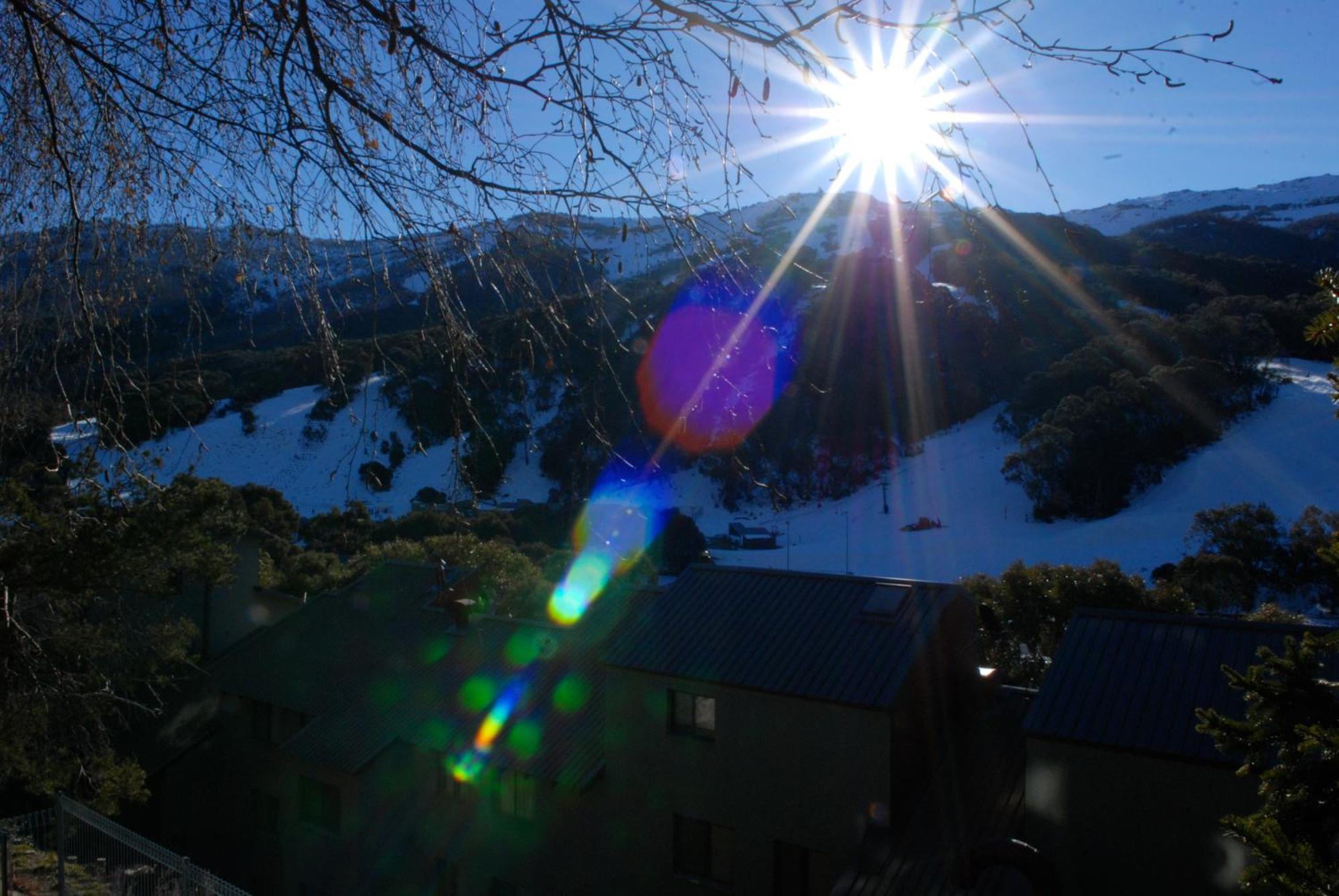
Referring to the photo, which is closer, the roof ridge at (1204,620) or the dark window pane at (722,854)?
the roof ridge at (1204,620)

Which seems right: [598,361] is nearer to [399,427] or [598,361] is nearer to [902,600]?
[399,427]

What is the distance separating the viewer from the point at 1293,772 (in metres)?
3.67

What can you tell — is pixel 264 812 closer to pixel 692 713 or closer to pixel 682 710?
pixel 682 710

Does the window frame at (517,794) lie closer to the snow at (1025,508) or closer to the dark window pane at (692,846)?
the dark window pane at (692,846)

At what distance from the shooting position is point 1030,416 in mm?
37219

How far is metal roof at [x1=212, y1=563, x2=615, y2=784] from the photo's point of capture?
11.6 metres

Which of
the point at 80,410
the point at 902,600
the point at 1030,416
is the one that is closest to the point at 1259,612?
the point at 902,600

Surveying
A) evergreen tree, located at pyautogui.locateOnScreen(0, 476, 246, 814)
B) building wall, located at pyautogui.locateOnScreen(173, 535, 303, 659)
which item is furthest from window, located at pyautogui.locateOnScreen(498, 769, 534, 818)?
building wall, located at pyautogui.locateOnScreen(173, 535, 303, 659)

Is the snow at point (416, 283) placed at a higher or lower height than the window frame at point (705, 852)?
higher

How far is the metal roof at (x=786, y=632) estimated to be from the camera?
8.99 meters

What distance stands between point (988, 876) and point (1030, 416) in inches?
1284

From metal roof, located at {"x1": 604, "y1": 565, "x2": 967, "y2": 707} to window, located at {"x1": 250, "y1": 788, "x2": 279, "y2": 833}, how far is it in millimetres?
7588

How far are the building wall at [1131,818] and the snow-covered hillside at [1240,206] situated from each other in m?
105

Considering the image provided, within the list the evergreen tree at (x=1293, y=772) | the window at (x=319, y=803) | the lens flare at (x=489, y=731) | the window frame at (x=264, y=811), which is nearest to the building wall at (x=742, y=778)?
the lens flare at (x=489, y=731)
